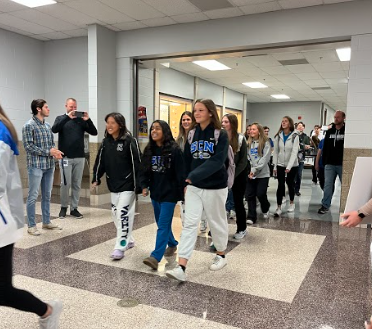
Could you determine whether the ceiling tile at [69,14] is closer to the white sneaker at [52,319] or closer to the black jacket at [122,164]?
the black jacket at [122,164]

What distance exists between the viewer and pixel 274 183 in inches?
366

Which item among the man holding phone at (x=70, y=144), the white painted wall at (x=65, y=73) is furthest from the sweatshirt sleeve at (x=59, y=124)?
the white painted wall at (x=65, y=73)

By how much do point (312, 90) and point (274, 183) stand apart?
4665 mm

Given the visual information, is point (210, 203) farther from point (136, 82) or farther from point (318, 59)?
point (318, 59)

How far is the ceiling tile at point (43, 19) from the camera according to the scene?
5.43 meters

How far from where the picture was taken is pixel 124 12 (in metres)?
5.30

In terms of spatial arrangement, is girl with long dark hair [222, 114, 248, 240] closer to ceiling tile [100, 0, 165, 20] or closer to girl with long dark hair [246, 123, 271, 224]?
girl with long dark hair [246, 123, 271, 224]

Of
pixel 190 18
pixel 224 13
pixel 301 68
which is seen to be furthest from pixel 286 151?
pixel 301 68

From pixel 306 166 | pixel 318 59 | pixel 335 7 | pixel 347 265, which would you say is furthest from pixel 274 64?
pixel 347 265

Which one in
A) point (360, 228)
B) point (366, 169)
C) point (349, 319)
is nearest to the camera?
point (366, 169)

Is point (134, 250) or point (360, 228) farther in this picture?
point (360, 228)

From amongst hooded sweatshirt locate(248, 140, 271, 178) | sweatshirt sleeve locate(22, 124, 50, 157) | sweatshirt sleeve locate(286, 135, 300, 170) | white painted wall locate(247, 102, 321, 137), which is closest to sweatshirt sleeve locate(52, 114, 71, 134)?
sweatshirt sleeve locate(22, 124, 50, 157)

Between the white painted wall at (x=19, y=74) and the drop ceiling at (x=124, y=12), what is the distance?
35 cm

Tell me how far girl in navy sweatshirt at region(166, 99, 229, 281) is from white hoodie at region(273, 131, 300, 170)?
8.32 ft
